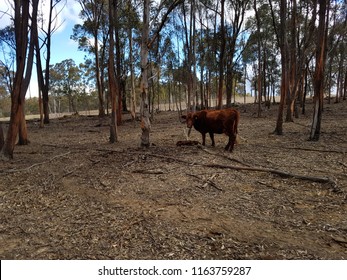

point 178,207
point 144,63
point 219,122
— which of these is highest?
point 144,63

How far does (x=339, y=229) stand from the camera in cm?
345

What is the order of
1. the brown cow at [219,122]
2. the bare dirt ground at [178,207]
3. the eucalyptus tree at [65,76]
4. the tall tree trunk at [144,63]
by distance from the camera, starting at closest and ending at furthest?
the bare dirt ground at [178,207] < the brown cow at [219,122] < the tall tree trunk at [144,63] < the eucalyptus tree at [65,76]

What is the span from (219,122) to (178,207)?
4253mm

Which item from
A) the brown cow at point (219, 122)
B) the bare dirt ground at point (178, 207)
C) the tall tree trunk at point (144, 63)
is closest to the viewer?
the bare dirt ground at point (178, 207)

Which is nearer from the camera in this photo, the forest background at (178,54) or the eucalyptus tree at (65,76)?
the forest background at (178,54)

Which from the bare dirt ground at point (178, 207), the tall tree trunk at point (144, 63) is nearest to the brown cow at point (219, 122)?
the bare dirt ground at point (178, 207)

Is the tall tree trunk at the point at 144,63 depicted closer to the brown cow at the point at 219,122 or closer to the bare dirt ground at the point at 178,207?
the brown cow at the point at 219,122

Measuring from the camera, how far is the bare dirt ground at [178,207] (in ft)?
10.6

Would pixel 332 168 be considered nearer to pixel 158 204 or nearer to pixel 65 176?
pixel 158 204

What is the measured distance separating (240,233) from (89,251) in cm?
176

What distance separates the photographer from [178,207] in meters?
4.27

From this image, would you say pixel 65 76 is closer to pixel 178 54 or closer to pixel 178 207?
pixel 178 54

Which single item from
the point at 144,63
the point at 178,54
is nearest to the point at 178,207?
the point at 144,63

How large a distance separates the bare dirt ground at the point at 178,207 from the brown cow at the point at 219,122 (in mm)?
716
